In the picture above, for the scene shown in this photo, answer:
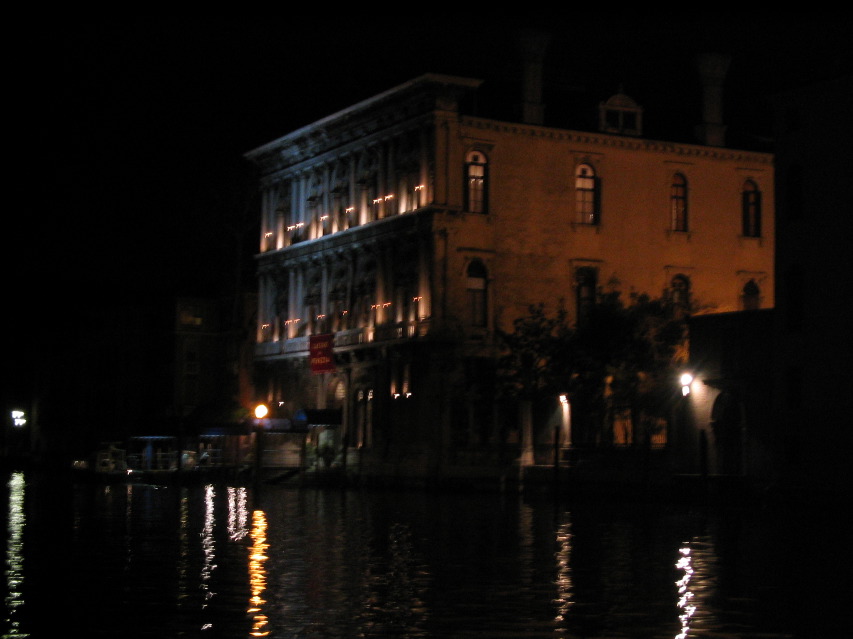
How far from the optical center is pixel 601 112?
65812mm

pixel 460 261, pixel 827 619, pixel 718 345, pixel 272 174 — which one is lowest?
pixel 827 619

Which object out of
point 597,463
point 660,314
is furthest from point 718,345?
point 660,314

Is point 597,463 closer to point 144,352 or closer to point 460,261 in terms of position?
point 460,261

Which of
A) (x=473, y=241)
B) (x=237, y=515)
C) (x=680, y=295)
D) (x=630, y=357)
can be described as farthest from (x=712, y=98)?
(x=237, y=515)

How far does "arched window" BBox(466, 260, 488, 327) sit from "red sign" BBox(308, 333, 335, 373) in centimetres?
934

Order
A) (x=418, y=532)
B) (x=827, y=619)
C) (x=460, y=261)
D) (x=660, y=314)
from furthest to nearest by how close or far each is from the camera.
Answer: (x=460, y=261) → (x=660, y=314) → (x=418, y=532) → (x=827, y=619)

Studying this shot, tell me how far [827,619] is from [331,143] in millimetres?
56772

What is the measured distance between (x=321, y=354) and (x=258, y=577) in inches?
1972

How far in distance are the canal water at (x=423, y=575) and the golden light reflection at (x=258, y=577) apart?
31 millimetres

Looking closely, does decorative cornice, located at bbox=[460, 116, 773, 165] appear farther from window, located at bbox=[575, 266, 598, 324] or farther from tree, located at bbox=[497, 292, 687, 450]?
tree, located at bbox=[497, 292, 687, 450]

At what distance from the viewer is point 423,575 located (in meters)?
21.2

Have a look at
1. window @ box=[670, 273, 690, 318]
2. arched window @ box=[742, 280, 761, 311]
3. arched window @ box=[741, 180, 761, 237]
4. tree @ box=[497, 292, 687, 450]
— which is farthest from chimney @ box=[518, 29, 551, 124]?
arched window @ box=[742, 280, 761, 311]

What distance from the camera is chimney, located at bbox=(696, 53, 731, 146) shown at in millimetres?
68250

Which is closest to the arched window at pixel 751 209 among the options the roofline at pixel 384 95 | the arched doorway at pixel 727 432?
the roofline at pixel 384 95
